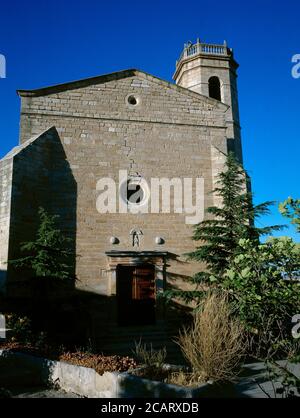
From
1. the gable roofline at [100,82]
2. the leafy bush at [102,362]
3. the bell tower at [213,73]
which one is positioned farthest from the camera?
the bell tower at [213,73]

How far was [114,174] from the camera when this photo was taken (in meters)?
12.1

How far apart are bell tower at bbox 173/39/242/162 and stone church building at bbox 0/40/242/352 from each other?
161 inches

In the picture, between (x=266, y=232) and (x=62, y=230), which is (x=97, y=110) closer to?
(x=62, y=230)

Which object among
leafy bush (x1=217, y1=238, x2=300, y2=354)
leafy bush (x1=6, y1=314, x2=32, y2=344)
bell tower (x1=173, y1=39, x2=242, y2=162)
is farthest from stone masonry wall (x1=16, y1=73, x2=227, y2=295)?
leafy bush (x1=217, y1=238, x2=300, y2=354)

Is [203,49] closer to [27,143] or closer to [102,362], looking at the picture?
[27,143]

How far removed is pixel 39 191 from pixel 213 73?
36.9ft

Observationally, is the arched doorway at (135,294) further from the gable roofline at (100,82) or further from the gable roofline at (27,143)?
the gable roofline at (100,82)

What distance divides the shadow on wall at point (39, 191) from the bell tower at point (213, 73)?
28.9 ft

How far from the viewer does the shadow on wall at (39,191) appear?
34.1 feet

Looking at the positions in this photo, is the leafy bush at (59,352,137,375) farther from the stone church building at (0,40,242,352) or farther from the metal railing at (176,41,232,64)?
the metal railing at (176,41,232,64)

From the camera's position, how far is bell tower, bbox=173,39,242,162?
17375mm

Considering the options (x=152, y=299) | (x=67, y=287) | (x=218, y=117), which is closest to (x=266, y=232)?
(x=152, y=299)

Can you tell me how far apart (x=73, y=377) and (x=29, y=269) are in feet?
16.3

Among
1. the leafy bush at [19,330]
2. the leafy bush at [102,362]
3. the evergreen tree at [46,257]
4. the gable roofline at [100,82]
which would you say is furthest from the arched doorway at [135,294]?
the gable roofline at [100,82]
